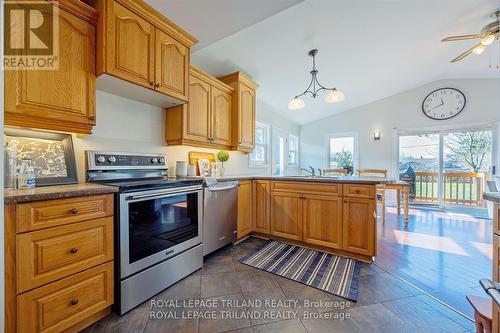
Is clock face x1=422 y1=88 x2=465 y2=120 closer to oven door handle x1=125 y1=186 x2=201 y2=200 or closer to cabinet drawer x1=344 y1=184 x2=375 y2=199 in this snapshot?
cabinet drawer x1=344 y1=184 x2=375 y2=199

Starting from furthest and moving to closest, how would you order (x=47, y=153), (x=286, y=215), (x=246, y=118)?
(x=246, y=118)
(x=286, y=215)
(x=47, y=153)

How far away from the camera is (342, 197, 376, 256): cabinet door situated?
2135 millimetres

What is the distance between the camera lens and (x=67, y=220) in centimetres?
120

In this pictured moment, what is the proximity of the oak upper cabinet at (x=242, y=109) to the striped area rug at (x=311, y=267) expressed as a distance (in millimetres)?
1517

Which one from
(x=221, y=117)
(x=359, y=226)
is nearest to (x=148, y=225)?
(x=221, y=117)

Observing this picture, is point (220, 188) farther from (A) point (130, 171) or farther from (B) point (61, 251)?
(B) point (61, 251)

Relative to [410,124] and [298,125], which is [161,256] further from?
[410,124]

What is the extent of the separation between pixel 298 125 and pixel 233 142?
143 inches

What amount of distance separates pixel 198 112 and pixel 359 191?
1993mm

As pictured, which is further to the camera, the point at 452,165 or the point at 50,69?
the point at 452,165

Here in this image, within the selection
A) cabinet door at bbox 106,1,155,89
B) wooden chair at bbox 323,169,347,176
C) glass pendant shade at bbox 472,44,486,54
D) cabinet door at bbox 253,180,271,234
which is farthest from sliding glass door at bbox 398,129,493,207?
cabinet door at bbox 106,1,155,89

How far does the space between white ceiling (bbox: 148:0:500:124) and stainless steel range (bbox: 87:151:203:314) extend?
1.43 m

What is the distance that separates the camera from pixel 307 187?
251cm

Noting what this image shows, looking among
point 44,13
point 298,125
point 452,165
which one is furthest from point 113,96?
point 452,165
